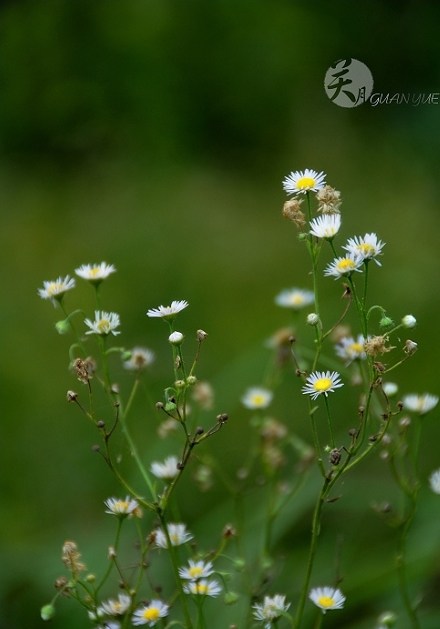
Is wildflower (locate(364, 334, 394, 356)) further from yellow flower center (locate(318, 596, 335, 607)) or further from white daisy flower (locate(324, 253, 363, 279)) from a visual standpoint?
yellow flower center (locate(318, 596, 335, 607))

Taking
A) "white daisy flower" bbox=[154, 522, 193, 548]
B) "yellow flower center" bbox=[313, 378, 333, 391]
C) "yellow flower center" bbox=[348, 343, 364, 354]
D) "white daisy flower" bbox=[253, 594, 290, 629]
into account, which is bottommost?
Answer: "white daisy flower" bbox=[253, 594, 290, 629]

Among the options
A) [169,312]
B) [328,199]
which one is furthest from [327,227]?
[169,312]

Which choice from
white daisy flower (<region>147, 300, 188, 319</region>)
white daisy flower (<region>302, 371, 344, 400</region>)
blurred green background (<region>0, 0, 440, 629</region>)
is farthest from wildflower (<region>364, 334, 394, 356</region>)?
blurred green background (<region>0, 0, 440, 629</region>)

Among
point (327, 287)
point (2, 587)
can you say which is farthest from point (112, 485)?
point (327, 287)

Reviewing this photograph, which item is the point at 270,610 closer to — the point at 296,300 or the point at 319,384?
the point at 319,384

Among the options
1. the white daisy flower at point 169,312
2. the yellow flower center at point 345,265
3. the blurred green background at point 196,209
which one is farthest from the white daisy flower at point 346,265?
the blurred green background at point 196,209

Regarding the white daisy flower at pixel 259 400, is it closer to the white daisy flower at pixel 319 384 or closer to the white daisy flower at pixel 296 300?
the white daisy flower at pixel 296 300
